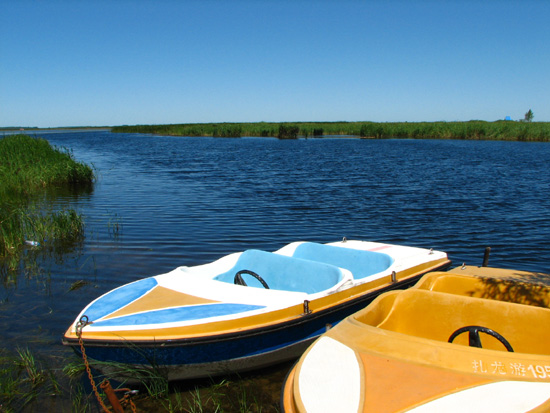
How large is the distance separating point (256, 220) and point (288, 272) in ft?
25.9

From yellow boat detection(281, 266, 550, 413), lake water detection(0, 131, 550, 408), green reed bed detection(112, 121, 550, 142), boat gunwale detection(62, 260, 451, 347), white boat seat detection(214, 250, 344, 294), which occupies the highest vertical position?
green reed bed detection(112, 121, 550, 142)

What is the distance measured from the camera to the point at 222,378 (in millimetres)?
5305

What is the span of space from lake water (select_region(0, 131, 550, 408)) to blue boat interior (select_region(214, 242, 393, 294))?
9.05 ft

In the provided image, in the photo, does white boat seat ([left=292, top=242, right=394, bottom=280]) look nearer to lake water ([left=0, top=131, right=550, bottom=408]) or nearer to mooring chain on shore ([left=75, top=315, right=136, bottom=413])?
lake water ([left=0, top=131, right=550, bottom=408])

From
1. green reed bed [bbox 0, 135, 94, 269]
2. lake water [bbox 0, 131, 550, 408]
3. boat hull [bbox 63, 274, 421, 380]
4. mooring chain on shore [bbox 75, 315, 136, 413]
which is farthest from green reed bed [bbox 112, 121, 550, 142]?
mooring chain on shore [bbox 75, 315, 136, 413]

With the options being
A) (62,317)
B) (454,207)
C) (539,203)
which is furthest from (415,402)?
(539,203)

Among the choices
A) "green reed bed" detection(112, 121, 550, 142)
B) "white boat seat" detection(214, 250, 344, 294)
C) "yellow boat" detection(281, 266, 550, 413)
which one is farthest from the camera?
"green reed bed" detection(112, 121, 550, 142)

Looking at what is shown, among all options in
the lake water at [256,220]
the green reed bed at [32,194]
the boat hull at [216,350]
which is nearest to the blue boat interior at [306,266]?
the boat hull at [216,350]

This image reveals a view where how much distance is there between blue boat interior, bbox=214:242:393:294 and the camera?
6438 millimetres

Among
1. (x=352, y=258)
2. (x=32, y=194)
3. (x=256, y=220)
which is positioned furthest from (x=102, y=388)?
(x=32, y=194)

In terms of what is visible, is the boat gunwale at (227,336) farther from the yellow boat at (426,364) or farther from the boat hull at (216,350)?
the yellow boat at (426,364)

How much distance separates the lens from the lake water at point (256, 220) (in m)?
8.16

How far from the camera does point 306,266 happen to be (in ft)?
21.5

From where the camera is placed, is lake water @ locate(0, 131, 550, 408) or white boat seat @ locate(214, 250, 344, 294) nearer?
white boat seat @ locate(214, 250, 344, 294)
